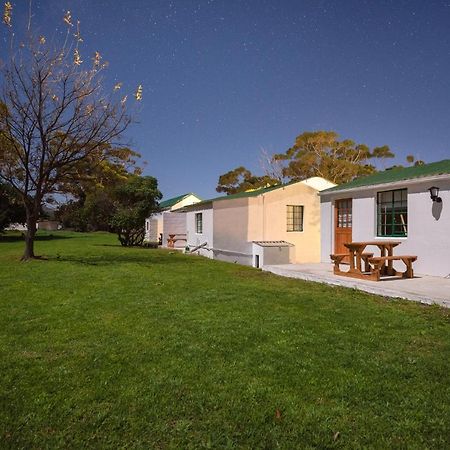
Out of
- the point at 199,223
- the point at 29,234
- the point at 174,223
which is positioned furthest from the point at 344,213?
the point at 174,223

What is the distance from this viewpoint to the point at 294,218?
15102mm

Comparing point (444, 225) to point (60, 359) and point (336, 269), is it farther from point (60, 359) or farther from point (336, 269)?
point (60, 359)

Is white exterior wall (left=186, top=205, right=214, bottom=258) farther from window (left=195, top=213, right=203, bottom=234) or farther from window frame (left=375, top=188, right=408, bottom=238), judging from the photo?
window frame (left=375, top=188, right=408, bottom=238)

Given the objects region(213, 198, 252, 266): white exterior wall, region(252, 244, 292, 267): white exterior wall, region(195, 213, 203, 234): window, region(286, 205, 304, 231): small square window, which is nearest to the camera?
region(252, 244, 292, 267): white exterior wall

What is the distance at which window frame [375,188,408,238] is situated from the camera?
10461 millimetres

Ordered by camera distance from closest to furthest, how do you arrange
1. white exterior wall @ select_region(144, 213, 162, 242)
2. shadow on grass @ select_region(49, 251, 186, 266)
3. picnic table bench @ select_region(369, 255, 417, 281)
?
picnic table bench @ select_region(369, 255, 417, 281), shadow on grass @ select_region(49, 251, 186, 266), white exterior wall @ select_region(144, 213, 162, 242)

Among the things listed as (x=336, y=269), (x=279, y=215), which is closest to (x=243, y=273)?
(x=336, y=269)

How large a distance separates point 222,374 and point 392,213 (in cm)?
921

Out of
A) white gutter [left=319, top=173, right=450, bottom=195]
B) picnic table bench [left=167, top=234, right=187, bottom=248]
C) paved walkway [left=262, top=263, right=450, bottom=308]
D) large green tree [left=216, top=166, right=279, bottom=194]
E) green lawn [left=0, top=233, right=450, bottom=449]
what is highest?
large green tree [left=216, top=166, right=279, bottom=194]

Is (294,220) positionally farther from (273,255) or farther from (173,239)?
(173,239)

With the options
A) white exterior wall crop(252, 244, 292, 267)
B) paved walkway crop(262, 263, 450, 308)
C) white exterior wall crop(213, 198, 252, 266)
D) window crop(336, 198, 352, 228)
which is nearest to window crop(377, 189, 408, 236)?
window crop(336, 198, 352, 228)

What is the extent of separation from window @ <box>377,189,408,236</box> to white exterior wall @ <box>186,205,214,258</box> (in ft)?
29.6

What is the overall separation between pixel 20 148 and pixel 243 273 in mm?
10767

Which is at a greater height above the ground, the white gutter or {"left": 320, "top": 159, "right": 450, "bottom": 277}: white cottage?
the white gutter
